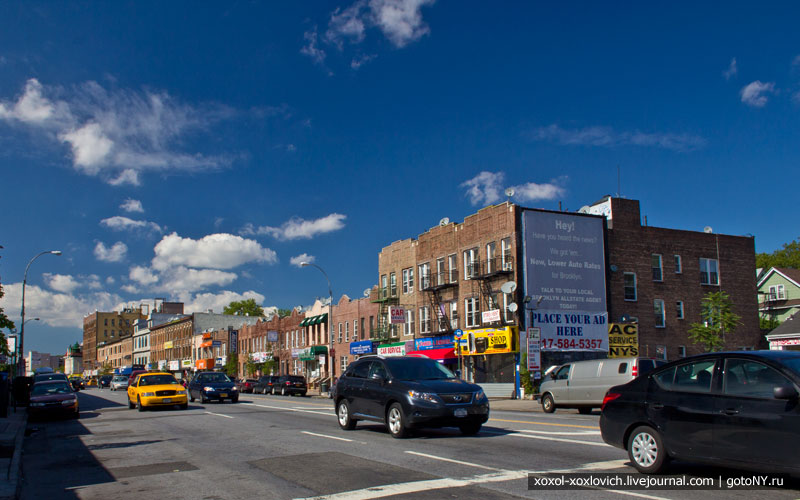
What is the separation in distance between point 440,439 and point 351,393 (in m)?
2.85

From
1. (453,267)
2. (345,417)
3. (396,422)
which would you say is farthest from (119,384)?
(396,422)

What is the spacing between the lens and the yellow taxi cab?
2573 centimetres

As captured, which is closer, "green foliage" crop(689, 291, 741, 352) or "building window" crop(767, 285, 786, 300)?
"green foliage" crop(689, 291, 741, 352)

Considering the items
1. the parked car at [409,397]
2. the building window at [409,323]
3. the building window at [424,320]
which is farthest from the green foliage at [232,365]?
the parked car at [409,397]

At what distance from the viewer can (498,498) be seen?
7.45 m

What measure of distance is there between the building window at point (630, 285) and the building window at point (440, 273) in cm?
1152

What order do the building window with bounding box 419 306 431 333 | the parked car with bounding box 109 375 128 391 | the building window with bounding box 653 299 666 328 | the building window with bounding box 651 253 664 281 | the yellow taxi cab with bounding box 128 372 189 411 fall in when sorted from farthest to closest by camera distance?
the parked car with bounding box 109 375 128 391 → the building window with bounding box 419 306 431 333 → the building window with bounding box 651 253 664 281 → the building window with bounding box 653 299 666 328 → the yellow taxi cab with bounding box 128 372 189 411

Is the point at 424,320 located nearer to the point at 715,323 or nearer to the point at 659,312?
the point at 659,312

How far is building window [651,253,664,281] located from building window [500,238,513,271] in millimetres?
9813

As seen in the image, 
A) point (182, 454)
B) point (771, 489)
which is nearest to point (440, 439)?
point (182, 454)

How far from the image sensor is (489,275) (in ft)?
131

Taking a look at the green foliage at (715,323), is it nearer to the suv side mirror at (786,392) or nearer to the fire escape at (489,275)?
the fire escape at (489,275)

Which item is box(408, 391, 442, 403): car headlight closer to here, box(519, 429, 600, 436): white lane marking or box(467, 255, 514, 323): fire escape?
box(519, 429, 600, 436): white lane marking

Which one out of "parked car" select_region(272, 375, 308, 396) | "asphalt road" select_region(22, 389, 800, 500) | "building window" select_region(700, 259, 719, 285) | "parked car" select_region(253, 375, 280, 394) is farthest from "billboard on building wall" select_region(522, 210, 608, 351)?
"parked car" select_region(253, 375, 280, 394)
